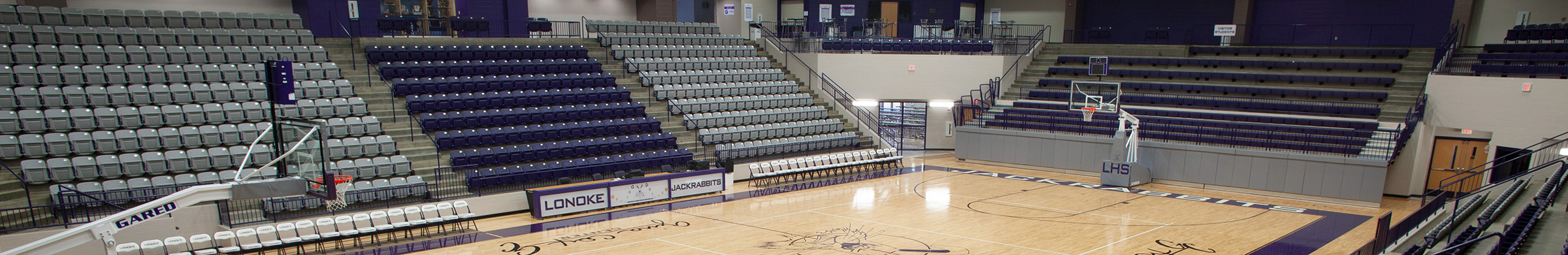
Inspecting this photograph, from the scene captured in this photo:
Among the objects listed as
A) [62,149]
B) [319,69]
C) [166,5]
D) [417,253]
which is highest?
[166,5]

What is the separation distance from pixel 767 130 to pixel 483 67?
6536mm

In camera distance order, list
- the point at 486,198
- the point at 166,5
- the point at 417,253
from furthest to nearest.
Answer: the point at 166,5
the point at 486,198
the point at 417,253

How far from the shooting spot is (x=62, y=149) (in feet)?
39.9

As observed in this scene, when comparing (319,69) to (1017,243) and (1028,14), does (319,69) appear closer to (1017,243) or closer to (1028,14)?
(1017,243)

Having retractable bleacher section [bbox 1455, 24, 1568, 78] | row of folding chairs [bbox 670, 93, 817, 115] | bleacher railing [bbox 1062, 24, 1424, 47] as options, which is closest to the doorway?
row of folding chairs [bbox 670, 93, 817, 115]

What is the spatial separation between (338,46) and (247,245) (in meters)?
8.53

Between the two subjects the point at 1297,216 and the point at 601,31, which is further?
the point at 601,31

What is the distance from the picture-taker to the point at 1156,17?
2506 cm

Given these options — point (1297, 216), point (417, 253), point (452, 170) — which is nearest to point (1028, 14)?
point (1297, 216)

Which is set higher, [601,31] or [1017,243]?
[601,31]

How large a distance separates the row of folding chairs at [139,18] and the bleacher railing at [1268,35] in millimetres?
20990

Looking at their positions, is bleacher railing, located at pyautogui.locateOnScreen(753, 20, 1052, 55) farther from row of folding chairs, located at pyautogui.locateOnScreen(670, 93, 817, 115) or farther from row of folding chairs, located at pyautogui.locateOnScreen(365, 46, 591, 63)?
row of folding chairs, located at pyautogui.locateOnScreen(365, 46, 591, 63)

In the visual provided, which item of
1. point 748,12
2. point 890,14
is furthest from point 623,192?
point 890,14

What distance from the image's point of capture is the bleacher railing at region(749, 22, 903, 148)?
71.4 feet
